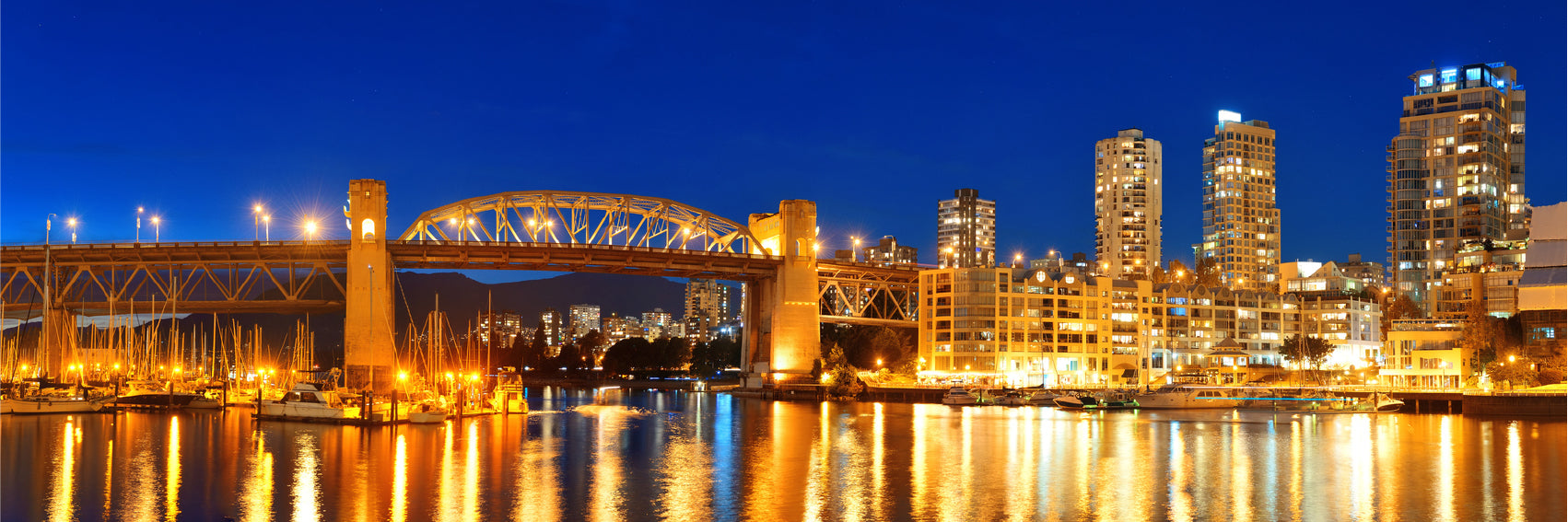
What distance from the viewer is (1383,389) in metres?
113

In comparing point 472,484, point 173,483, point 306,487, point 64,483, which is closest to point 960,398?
point 472,484

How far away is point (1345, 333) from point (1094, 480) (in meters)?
132

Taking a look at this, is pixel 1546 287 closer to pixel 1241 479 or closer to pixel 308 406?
pixel 1241 479

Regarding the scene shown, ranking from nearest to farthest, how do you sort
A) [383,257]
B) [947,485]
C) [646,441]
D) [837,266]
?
[947,485]
[646,441]
[383,257]
[837,266]

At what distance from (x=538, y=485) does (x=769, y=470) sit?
9552 mm

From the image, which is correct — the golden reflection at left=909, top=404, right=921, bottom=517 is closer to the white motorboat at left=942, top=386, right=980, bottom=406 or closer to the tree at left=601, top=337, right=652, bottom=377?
the white motorboat at left=942, top=386, right=980, bottom=406

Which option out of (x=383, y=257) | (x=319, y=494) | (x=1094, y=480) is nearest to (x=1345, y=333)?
(x=383, y=257)

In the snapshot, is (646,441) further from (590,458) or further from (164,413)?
(164,413)

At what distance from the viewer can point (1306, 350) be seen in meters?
140

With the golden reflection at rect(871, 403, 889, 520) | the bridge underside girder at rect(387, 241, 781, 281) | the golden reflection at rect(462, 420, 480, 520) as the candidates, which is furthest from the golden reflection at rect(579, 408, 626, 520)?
the bridge underside girder at rect(387, 241, 781, 281)

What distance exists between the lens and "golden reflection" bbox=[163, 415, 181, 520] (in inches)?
1405

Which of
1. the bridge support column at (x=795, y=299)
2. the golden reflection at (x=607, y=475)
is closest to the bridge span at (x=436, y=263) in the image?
the bridge support column at (x=795, y=299)

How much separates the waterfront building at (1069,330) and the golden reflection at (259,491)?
3640 inches

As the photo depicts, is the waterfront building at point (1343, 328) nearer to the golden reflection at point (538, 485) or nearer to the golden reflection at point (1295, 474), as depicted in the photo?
the golden reflection at point (1295, 474)
